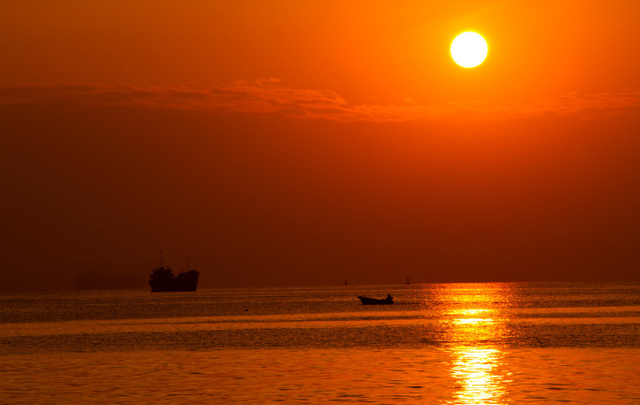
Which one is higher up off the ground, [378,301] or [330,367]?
[378,301]

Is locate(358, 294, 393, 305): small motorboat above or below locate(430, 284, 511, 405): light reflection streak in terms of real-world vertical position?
above

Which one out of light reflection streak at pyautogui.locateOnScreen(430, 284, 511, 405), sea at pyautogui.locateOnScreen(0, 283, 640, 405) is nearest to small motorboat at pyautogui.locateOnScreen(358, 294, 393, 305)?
light reflection streak at pyautogui.locateOnScreen(430, 284, 511, 405)

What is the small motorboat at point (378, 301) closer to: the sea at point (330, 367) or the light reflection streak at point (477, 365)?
the light reflection streak at point (477, 365)

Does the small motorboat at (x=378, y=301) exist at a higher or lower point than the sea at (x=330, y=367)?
higher

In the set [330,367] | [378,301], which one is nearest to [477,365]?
[330,367]

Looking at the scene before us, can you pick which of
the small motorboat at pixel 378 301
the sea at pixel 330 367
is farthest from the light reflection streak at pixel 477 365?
the small motorboat at pixel 378 301

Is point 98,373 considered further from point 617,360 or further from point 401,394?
point 617,360

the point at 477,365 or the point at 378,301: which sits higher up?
the point at 378,301

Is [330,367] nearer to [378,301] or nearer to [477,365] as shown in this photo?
[477,365]

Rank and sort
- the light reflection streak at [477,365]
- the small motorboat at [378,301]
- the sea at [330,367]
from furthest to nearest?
the small motorboat at [378,301]
the sea at [330,367]
the light reflection streak at [477,365]

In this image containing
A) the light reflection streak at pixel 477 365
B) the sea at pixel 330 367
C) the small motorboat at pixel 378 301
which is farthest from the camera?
the small motorboat at pixel 378 301

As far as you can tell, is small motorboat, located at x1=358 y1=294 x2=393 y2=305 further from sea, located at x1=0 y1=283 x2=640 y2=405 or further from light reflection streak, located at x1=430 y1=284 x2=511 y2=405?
sea, located at x1=0 y1=283 x2=640 y2=405

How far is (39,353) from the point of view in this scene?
58031 mm

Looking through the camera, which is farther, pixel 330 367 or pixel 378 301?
pixel 378 301
